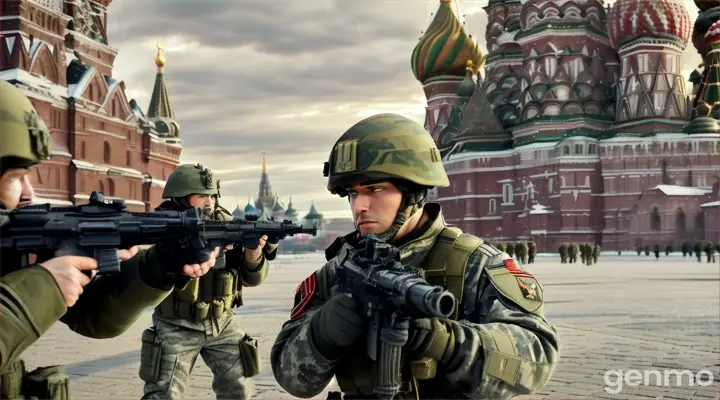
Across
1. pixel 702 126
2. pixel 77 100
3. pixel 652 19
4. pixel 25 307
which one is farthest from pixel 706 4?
pixel 25 307

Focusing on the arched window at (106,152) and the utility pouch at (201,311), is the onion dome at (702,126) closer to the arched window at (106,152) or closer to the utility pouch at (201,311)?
the arched window at (106,152)

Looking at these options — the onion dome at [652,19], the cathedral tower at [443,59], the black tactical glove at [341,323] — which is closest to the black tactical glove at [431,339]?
the black tactical glove at [341,323]

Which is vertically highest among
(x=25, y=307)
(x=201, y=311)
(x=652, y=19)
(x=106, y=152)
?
(x=652, y=19)

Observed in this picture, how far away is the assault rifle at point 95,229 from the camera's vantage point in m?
2.21

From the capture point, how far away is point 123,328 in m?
2.73

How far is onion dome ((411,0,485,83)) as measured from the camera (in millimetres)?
57969

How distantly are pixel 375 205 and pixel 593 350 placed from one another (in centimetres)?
603

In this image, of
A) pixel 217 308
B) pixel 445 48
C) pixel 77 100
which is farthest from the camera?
pixel 445 48

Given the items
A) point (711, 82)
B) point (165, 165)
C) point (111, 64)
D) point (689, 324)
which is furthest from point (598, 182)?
point (689, 324)

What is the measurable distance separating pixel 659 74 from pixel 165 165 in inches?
1238

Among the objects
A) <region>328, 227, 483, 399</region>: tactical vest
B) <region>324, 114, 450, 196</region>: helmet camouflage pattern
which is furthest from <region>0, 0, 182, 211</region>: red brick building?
<region>328, 227, 483, 399</region>: tactical vest

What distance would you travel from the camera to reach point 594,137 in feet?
154

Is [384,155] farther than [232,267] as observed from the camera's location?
No

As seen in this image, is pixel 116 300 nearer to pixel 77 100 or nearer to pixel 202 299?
pixel 202 299
